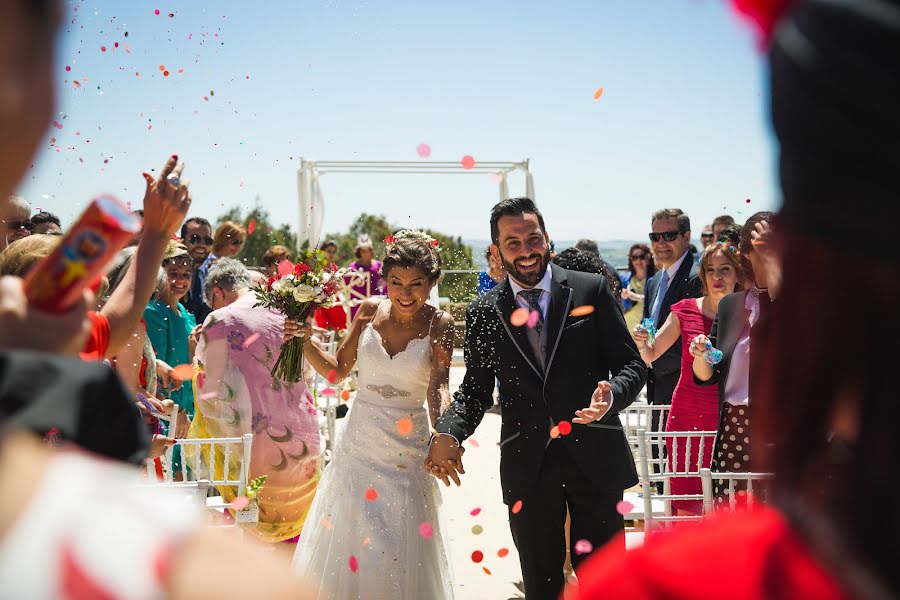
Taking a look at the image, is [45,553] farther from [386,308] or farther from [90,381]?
[386,308]

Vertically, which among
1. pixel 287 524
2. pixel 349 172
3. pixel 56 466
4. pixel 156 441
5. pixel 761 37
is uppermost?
pixel 349 172

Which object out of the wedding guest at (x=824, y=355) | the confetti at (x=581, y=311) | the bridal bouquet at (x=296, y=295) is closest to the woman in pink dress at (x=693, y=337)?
the confetti at (x=581, y=311)

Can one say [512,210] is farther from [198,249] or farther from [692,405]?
[198,249]

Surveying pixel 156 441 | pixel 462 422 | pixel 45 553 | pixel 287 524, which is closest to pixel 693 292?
pixel 462 422

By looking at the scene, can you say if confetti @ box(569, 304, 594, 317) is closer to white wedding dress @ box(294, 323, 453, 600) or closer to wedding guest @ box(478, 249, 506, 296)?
white wedding dress @ box(294, 323, 453, 600)

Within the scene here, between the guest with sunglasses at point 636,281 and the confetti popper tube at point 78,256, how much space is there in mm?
9350

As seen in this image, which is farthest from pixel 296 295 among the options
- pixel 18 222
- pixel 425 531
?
pixel 18 222

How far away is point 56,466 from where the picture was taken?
0.72 metres

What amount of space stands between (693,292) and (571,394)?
113 inches

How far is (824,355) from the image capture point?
77 centimetres

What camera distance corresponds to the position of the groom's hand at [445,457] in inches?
155

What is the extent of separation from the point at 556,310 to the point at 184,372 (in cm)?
299

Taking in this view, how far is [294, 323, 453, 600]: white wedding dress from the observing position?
458 cm

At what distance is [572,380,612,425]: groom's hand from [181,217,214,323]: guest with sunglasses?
4.69 m
